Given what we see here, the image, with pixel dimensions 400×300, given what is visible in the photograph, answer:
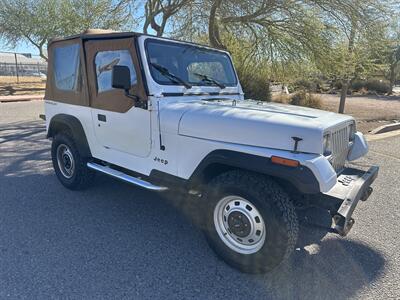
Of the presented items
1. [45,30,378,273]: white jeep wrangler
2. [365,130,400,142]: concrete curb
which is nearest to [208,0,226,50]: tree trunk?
[45,30,378,273]: white jeep wrangler

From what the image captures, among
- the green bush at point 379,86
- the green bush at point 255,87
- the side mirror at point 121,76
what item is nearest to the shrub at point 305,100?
the green bush at point 255,87

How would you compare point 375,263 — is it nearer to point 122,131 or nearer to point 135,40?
point 122,131

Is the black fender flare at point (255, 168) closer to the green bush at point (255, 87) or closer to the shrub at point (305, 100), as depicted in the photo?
the green bush at point (255, 87)

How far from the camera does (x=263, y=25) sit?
8141 millimetres

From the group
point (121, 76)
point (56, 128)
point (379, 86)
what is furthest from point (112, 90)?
point (379, 86)

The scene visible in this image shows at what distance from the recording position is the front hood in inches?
101

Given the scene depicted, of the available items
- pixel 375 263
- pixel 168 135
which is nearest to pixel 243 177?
pixel 168 135

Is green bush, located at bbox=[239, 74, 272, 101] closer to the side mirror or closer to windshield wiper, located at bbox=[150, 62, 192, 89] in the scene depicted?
windshield wiper, located at bbox=[150, 62, 192, 89]

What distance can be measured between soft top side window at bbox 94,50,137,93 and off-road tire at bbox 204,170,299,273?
58.6 inches

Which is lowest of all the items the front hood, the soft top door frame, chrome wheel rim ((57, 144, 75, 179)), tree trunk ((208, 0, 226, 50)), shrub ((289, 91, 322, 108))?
chrome wheel rim ((57, 144, 75, 179))

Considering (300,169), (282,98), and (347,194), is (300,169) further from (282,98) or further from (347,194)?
(282,98)

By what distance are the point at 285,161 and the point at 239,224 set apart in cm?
70

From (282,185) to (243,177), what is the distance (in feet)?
1.09

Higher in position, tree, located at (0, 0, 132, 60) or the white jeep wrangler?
tree, located at (0, 0, 132, 60)
